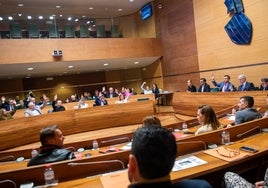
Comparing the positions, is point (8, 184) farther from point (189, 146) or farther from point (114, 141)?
point (114, 141)

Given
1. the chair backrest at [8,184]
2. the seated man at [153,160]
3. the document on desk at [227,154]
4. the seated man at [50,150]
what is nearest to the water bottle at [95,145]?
the seated man at [50,150]

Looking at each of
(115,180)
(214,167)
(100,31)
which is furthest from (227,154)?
(100,31)

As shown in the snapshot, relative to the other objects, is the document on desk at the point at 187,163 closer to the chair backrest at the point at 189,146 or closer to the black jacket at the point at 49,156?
the chair backrest at the point at 189,146

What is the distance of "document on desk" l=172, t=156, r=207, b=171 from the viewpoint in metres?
2.13

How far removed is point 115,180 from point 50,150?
838mm

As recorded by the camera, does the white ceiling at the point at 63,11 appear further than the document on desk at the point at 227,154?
Yes

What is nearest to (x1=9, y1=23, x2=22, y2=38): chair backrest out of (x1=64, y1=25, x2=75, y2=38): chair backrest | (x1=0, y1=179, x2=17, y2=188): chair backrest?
(x1=64, y1=25, x2=75, y2=38): chair backrest

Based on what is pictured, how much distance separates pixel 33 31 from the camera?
394 inches

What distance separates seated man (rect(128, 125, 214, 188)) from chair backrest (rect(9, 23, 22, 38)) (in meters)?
10.0

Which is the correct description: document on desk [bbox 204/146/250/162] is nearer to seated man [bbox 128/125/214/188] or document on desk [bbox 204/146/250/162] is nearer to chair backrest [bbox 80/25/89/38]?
seated man [bbox 128/125/214/188]

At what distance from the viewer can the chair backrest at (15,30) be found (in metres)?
9.66

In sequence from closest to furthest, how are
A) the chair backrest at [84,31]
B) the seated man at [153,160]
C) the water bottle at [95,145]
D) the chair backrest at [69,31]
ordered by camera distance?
the seated man at [153,160] → the water bottle at [95,145] → the chair backrest at [69,31] → the chair backrest at [84,31]

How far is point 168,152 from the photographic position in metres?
1.08

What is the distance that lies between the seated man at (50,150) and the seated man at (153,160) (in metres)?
1.56
